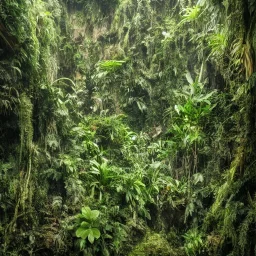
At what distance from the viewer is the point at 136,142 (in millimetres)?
6141

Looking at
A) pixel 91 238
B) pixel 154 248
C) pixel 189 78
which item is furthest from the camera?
pixel 189 78

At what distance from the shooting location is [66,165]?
437cm

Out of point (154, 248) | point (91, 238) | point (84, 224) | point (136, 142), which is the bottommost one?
point (154, 248)

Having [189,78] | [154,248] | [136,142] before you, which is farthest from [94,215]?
[189,78]

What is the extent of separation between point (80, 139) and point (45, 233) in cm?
168

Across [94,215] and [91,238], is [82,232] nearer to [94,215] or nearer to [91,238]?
[91,238]

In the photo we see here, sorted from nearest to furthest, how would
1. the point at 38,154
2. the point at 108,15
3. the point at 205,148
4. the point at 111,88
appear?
the point at 38,154 < the point at 205,148 < the point at 111,88 < the point at 108,15

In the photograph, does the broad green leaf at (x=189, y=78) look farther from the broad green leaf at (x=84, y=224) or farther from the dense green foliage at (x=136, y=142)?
the broad green leaf at (x=84, y=224)

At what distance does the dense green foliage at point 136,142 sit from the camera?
11.9ft

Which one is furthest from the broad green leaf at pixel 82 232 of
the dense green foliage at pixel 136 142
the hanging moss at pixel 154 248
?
the hanging moss at pixel 154 248

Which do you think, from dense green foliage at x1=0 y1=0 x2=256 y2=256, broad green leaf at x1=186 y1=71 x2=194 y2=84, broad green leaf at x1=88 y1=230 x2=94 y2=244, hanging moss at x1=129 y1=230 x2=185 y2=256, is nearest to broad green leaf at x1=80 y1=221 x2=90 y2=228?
dense green foliage at x1=0 y1=0 x2=256 y2=256

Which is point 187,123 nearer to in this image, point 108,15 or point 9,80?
point 9,80

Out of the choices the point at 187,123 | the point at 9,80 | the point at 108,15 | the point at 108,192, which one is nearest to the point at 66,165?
the point at 108,192

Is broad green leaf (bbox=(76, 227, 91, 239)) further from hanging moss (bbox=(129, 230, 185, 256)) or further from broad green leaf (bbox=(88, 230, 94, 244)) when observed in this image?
hanging moss (bbox=(129, 230, 185, 256))
